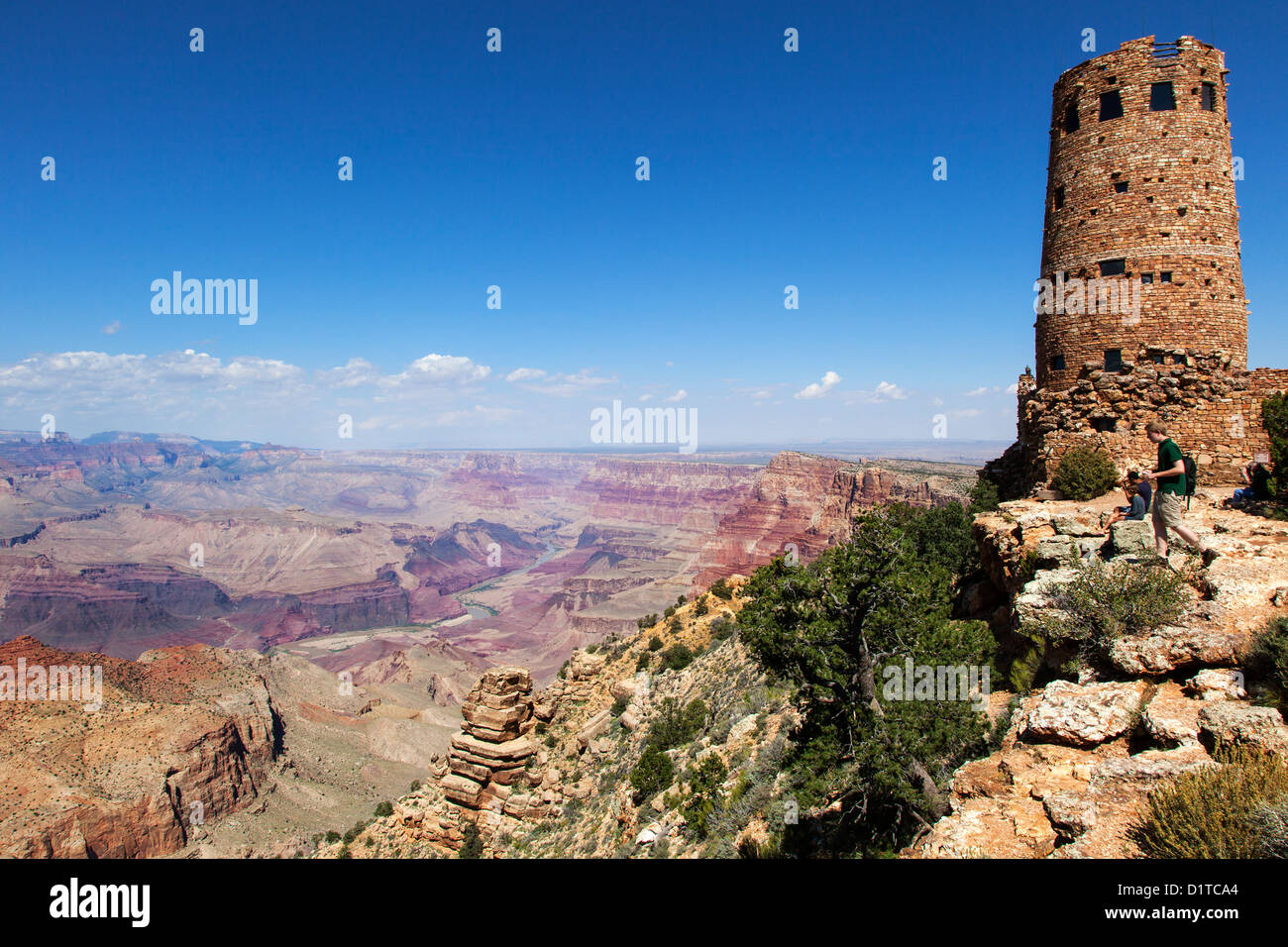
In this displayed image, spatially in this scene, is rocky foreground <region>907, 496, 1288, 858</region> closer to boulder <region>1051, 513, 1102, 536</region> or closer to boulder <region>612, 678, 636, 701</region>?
boulder <region>1051, 513, 1102, 536</region>

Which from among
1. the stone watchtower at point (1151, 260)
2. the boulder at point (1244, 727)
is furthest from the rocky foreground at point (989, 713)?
the stone watchtower at point (1151, 260)

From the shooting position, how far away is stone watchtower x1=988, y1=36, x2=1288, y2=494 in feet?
52.2

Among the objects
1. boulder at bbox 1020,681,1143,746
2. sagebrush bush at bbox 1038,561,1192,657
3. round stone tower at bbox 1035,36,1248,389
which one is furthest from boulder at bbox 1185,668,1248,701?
round stone tower at bbox 1035,36,1248,389

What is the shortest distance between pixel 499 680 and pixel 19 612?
216m

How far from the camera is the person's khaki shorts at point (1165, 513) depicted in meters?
10.7

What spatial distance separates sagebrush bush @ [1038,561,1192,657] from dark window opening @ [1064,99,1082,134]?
13.6 metres

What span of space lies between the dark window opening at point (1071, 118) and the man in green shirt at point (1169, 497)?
11.4m

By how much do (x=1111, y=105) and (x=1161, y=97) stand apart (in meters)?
1.07

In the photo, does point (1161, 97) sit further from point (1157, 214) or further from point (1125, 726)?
point (1125, 726)

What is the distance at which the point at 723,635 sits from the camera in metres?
31.9

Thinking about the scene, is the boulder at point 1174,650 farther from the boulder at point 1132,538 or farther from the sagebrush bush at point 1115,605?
the boulder at point 1132,538
